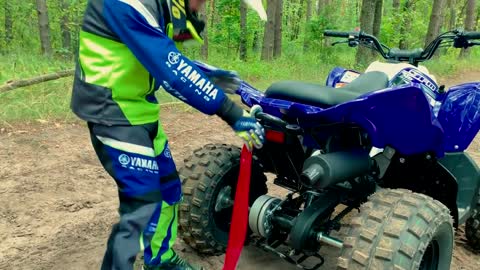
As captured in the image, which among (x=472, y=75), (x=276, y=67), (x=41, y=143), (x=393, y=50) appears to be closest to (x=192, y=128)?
(x=41, y=143)

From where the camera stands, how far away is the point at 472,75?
1392 centimetres

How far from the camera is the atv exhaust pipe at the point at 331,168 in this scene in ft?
7.74

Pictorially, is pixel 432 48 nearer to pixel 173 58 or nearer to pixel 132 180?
pixel 173 58

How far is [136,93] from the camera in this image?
2.36 m

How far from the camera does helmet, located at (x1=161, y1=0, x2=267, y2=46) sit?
7.49ft

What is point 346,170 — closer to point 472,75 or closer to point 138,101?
point 138,101

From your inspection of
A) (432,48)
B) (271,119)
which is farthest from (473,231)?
(271,119)

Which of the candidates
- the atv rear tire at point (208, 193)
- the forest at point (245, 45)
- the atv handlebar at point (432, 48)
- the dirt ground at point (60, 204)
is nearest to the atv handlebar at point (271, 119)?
the atv rear tire at point (208, 193)

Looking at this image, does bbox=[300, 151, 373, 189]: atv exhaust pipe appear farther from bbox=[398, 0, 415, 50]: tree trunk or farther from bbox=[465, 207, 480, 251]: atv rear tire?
bbox=[398, 0, 415, 50]: tree trunk

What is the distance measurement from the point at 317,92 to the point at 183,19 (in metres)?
0.78

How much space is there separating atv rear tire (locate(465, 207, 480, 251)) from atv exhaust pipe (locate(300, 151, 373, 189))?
1.38 metres

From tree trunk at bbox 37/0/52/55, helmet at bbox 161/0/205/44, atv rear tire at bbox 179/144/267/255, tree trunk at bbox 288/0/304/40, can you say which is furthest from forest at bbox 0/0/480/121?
helmet at bbox 161/0/205/44

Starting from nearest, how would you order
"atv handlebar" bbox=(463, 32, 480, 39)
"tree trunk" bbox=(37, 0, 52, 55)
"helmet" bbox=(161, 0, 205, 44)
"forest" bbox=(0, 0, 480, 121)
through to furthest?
"helmet" bbox=(161, 0, 205, 44)
"atv handlebar" bbox=(463, 32, 480, 39)
"forest" bbox=(0, 0, 480, 121)
"tree trunk" bbox=(37, 0, 52, 55)

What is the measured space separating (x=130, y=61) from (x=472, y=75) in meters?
13.9
